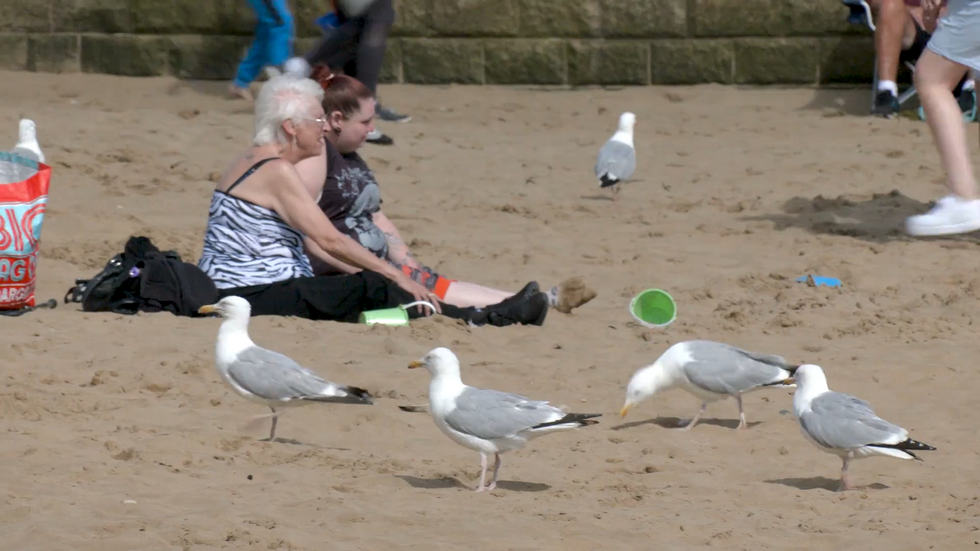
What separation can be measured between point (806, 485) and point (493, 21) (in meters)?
9.10

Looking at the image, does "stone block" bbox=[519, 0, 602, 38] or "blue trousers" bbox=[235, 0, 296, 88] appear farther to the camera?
"stone block" bbox=[519, 0, 602, 38]

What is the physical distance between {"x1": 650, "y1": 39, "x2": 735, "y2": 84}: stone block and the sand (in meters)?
1.52

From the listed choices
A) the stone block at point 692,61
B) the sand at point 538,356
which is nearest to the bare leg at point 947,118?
the sand at point 538,356

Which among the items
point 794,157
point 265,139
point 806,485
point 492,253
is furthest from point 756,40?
point 806,485

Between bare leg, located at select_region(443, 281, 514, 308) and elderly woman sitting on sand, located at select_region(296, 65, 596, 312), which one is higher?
elderly woman sitting on sand, located at select_region(296, 65, 596, 312)

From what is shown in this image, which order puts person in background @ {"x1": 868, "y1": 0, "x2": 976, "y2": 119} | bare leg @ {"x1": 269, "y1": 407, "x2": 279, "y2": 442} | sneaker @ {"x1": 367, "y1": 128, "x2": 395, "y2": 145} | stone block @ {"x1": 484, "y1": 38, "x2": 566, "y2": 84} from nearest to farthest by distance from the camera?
1. bare leg @ {"x1": 269, "y1": 407, "x2": 279, "y2": 442}
2. sneaker @ {"x1": 367, "y1": 128, "x2": 395, "y2": 145}
3. person in background @ {"x1": 868, "y1": 0, "x2": 976, "y2": 119}
4. stone block @ {"x1": 484, "y1": 38, "x2": 566, "y2": 84}

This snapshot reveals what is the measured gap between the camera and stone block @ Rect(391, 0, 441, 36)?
12.9 meters

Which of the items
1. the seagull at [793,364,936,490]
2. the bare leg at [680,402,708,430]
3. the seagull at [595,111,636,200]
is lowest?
the seagull at [595,111,636,200]

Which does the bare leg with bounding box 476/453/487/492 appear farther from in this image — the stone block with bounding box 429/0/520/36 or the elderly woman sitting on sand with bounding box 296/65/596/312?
the stone block with bounding box 429/0/520/36

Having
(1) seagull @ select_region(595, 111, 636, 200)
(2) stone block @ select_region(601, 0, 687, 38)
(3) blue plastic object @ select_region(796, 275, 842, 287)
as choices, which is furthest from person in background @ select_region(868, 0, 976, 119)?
(3) blue plastic object @ select_region(796, 275, 842, 287)

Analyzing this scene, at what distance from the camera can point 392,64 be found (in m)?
13.1

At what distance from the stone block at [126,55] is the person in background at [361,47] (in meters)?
2.77

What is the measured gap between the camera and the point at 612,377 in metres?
5.72

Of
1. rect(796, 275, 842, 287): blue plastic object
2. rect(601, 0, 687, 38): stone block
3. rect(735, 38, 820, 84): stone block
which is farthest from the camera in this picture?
Result: rect(601, 0, 687, 38): stone block
